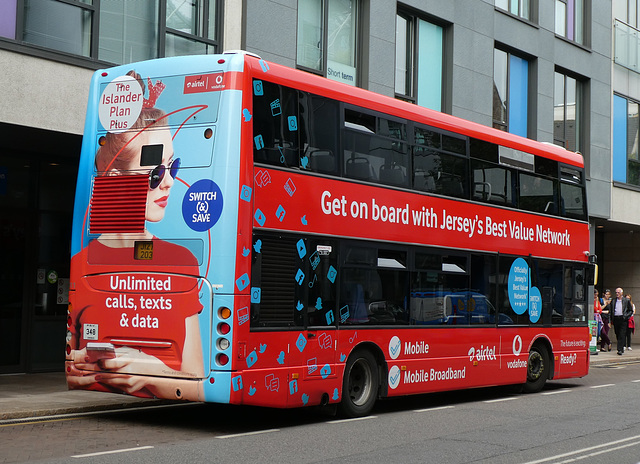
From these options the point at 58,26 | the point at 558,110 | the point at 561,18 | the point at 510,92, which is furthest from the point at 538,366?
the point at 561,18

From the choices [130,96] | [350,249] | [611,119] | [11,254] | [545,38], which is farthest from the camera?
[611,119]

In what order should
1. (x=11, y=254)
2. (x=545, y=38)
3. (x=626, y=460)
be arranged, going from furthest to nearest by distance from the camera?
1. (x=545, y=38)
2. (x=11, y=254)
3. (x=626, y=460)

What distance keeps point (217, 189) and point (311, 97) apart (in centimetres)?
189

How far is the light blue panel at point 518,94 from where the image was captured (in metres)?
25.8

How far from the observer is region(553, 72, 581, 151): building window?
27703 millimetres

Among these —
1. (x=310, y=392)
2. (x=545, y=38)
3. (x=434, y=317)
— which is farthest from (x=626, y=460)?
(x=545, y=38)

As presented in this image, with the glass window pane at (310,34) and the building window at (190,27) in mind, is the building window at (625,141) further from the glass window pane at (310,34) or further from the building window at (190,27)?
the building window at (190,27)

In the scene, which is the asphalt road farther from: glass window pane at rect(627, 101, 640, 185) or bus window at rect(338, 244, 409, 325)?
glass window pane at rect(627, 101, 640, 185)

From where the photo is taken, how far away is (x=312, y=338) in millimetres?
10789

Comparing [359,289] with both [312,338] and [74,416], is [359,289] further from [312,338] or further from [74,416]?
[74,416]

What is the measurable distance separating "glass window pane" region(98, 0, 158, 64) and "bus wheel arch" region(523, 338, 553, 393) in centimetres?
825

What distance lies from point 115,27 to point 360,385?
731 centimetres

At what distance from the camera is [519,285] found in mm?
15008

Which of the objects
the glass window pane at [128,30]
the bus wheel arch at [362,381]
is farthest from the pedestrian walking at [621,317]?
the glass window pane at [128,30]
